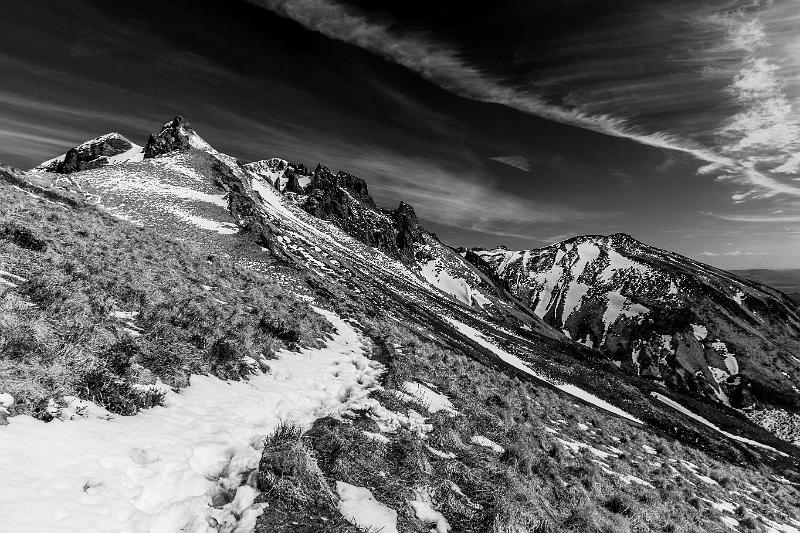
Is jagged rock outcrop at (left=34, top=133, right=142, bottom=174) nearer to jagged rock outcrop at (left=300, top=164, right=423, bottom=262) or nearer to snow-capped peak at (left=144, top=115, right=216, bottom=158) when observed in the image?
snow-capped peak at (left=144, top=115, right=216, bottom=158)

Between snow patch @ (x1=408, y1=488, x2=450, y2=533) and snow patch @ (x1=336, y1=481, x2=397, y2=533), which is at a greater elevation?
snow patch @ (x1=336, y1=481, x2=397, y2=533)

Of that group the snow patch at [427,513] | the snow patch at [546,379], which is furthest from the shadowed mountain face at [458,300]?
the snow patch at [427,513]

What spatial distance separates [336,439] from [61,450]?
4447 mm

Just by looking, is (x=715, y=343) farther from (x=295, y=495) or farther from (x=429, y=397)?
(x=295, y=495)

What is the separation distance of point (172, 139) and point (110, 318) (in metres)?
144

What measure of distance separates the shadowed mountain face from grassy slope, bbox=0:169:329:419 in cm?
1207

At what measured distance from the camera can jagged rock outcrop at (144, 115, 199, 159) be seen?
12362cm

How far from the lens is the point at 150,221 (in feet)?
159

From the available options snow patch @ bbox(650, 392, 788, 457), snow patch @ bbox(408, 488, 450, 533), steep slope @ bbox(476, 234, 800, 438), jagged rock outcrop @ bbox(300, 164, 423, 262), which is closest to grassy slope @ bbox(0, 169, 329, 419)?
snow patch @ bbox(408, 488, 450, 533)

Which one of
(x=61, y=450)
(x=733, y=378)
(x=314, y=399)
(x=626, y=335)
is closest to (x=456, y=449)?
(x=314, y=399)

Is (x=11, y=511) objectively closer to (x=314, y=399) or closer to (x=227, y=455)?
(x=227, y=455)

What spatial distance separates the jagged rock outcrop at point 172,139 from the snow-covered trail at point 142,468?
134833 millimetres

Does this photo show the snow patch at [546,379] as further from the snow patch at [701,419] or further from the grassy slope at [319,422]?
the grassy slope at [319,422]

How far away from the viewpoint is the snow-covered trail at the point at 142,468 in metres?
4.32
